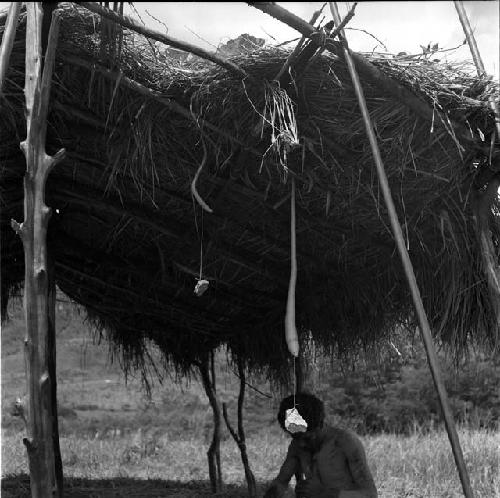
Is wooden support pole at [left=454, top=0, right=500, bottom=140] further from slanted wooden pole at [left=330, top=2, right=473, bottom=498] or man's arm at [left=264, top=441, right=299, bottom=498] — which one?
man's arm at [left=264, top=441, right=299, bottom=498]

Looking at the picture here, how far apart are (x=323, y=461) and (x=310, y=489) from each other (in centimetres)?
18

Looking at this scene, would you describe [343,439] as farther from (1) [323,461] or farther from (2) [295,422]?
(2) [295,422]

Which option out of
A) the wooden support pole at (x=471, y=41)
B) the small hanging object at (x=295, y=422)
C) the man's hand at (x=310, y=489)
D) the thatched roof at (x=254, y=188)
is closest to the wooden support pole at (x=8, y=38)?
the thatched roof at (x=254, y=188)

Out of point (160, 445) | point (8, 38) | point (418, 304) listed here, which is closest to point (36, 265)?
point (8, 38)

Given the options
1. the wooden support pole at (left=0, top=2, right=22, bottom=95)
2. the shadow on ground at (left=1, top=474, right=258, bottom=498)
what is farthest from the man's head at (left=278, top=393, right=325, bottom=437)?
the shadow on ground at (left=1, top=474, right=258, bottom=498)

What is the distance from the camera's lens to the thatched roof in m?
3.01

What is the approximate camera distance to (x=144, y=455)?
9758 mm

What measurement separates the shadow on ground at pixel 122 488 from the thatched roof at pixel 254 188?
5.13 ft

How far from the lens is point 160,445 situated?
35.1 ft

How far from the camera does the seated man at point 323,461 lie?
3.82 meters

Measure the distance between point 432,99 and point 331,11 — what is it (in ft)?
1.88

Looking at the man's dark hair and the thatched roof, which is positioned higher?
the thatched roof

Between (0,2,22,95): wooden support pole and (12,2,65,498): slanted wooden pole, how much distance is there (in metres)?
0.08

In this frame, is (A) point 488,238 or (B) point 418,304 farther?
(A) point 488,238
